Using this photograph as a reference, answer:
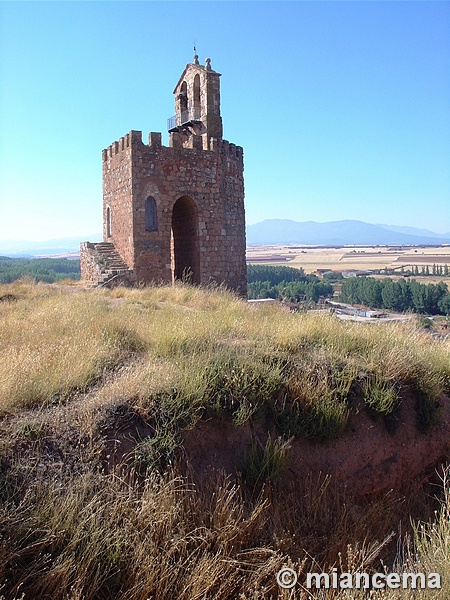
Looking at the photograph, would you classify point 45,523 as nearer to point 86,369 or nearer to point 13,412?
point 13,412

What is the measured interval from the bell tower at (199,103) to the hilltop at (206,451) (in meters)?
10.5

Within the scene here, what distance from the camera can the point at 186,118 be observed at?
55.2ft

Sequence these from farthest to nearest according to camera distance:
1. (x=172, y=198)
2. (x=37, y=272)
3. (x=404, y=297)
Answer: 1. (x=404, y=297)
2. (x=37, y=272)
3. (x=172, y=198)

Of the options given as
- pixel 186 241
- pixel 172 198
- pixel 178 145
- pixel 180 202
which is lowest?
pixel 186 241

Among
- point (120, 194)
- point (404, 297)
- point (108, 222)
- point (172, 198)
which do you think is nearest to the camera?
point (172, 198)

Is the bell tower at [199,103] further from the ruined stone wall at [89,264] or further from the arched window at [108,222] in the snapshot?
the ruined stone wall at [89,264]

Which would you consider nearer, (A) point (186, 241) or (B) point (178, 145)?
(B) point (178, 145)

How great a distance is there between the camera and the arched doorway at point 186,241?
52.2 ft

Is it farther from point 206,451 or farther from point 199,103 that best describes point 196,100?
point 206,451

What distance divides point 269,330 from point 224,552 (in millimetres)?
4033

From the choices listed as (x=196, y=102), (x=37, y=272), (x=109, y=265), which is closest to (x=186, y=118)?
(x=196, y=102)

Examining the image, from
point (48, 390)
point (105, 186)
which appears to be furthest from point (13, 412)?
point (105, 186)

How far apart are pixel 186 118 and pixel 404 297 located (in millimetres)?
38499

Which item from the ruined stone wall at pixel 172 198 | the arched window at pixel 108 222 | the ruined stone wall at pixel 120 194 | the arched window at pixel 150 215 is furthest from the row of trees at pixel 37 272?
the arched window at pixel 150 215
